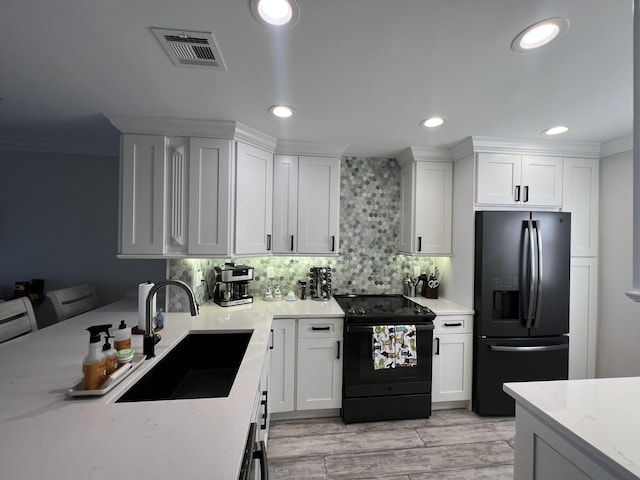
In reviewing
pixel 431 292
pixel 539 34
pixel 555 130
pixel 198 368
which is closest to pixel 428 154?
pixel 555 130

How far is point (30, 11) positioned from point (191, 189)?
1.17 metres

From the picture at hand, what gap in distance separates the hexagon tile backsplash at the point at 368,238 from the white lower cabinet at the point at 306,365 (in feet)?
2.41

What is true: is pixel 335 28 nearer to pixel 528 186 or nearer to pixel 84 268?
pixel 528 186

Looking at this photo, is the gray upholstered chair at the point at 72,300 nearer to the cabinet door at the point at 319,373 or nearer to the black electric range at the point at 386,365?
the cabinet door at the point at 319,373

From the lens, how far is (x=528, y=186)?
248 centimetres

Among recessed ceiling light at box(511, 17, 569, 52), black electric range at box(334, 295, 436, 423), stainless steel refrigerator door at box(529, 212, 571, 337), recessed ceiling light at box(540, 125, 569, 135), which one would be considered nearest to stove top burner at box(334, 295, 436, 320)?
black electric range at box(334, 295, 436, 423)

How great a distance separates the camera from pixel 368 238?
3.05 meters

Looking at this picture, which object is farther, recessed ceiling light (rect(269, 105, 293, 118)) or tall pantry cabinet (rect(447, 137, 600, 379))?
tall pantry cabinet (rect(447, 137, 600, 379))

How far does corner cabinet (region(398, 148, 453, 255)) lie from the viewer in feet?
8.96

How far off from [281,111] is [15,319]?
2.26 m

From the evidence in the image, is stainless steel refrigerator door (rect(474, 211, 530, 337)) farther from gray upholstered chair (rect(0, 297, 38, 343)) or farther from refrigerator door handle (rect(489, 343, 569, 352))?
gray upholstered chair (rect(0, 297, 38, 343))

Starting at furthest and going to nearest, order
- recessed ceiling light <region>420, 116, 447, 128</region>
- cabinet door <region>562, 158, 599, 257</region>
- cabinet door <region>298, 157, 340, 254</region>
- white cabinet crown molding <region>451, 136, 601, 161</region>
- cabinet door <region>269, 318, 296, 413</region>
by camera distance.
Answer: cabinet door <region>298, 157, 340, 254</region> → cabinet door <region>562, 158, 599, 257</region> → white cabinet crown molding <region>451, 136, 601, 161</region> → cabinet door <region>269, 318, 296, 413</region> → recessed ceiling light <region>420, 116, 447, 128</region>

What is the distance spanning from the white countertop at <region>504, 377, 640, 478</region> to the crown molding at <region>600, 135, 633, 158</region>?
2129mm

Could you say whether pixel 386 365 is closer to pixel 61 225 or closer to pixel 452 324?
pixel 452 324
